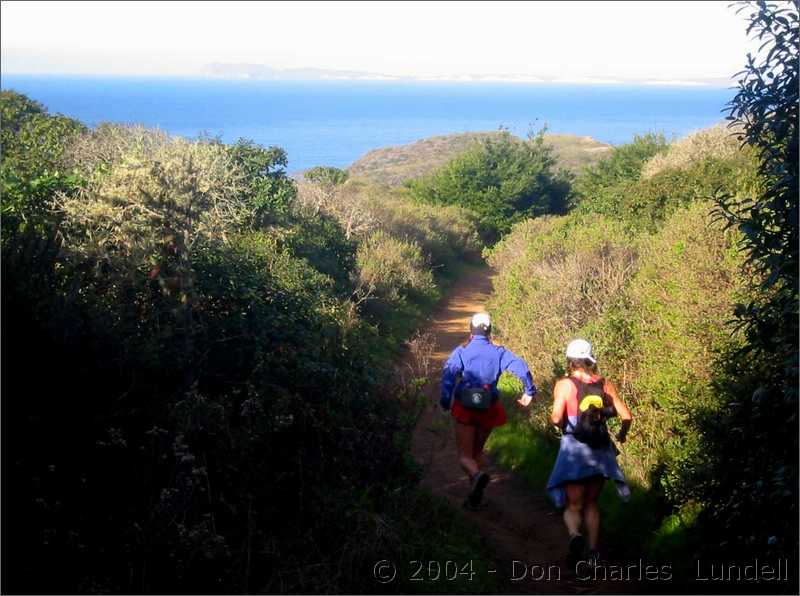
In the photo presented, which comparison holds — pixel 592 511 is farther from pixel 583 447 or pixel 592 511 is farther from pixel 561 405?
pixel 561 405

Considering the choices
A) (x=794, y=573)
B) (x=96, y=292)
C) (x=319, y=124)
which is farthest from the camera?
(x=319, y=124)

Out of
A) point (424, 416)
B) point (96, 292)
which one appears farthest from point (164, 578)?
point (424, 416)

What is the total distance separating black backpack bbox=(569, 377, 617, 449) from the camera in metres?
6.13

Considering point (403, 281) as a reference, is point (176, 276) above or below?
above

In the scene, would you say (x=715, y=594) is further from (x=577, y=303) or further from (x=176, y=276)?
(x=577, y=303)

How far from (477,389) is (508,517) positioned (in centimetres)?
146

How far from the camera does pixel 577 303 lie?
1184 cm

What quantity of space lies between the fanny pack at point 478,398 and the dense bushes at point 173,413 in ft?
1.58

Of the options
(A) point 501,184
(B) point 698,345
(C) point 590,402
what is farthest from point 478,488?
(A) point 501,184

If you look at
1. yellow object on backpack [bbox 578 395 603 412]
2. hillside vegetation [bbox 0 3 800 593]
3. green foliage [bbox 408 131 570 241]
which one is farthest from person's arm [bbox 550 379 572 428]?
green foliage [bbox 408 131 570 241]

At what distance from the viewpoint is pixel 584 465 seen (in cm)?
622

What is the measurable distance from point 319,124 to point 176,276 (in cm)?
10771

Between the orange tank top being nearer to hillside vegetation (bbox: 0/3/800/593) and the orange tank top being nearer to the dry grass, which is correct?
hillside vegetation (bbox: 0/3/800/593)

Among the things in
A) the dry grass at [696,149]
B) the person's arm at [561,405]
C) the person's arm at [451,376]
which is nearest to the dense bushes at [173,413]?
the person's arm at [451,376]
